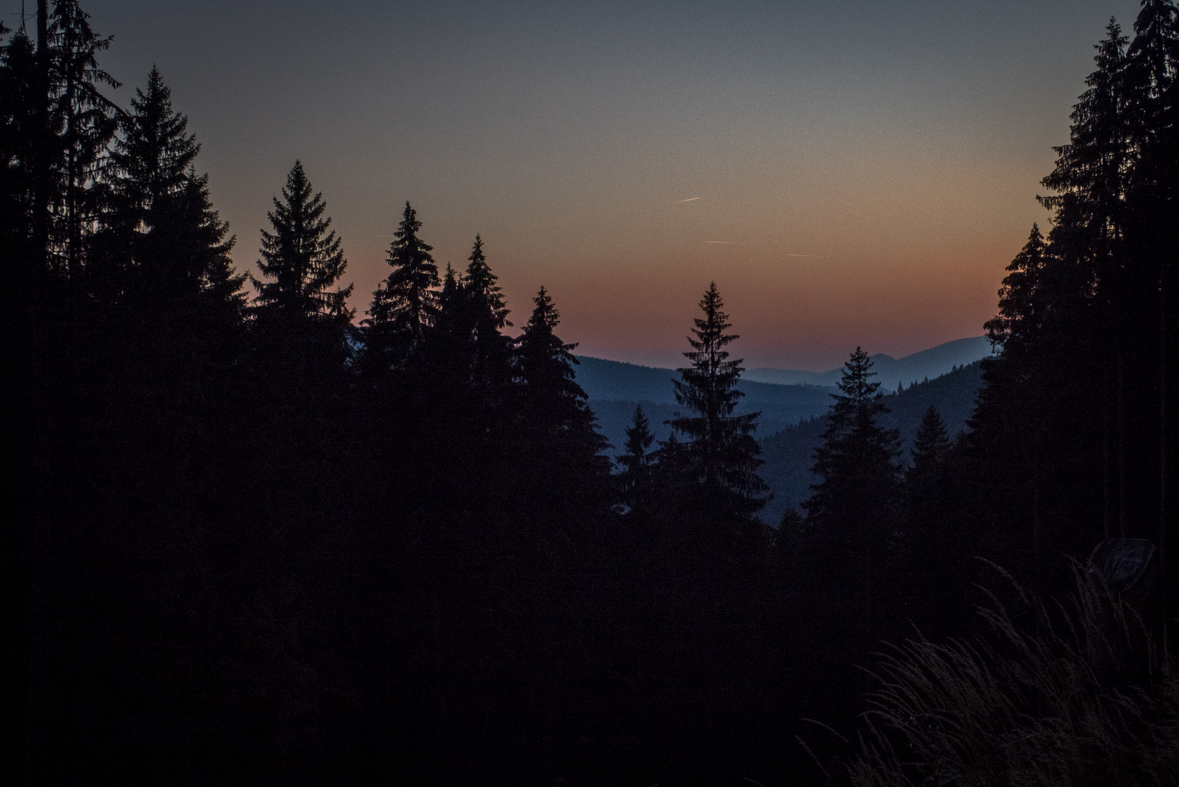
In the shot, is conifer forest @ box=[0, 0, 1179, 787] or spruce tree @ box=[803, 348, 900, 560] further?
spruce tree @ box=[803, 348, 900, 560]

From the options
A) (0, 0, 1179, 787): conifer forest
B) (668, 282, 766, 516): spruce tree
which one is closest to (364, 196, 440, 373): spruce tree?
(0, 0, 1179, 787): conifer forest

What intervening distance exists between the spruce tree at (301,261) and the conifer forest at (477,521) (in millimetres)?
126

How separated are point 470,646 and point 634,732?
6562mm

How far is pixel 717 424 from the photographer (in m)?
24.0

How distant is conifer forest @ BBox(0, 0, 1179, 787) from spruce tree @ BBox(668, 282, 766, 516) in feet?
0.49

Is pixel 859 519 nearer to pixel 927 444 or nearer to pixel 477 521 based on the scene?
pixel 927 444

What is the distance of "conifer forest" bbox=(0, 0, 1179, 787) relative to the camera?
949 centimetres

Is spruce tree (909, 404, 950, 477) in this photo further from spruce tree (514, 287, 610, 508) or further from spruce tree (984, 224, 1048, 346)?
spruce tree (514, 287, 610, 508)

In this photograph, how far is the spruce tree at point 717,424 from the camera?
2367cm

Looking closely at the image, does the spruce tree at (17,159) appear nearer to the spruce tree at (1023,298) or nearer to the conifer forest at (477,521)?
the conifer forest at (477,521)

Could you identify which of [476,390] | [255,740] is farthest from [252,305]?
[255,740]

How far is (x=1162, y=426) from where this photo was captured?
555 inches

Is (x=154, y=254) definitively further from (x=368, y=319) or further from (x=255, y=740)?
(x=255, y=740)

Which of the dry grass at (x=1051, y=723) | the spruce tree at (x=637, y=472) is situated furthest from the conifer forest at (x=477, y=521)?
the spruce tree at (x=637, y=472)
